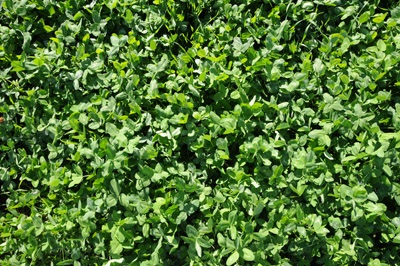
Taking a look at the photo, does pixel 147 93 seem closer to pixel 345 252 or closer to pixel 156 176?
pixel 156 176

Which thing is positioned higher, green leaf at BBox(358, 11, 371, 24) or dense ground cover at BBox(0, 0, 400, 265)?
green leaf at BBox(358, 11, 371, 24)

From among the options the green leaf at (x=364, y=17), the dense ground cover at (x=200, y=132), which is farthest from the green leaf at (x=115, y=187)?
the green leaf at (x=364, y=17)

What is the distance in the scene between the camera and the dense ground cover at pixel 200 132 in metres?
2.22

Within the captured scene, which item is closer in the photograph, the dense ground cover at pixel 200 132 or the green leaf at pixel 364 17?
the dense ground cover at pixel 200 132

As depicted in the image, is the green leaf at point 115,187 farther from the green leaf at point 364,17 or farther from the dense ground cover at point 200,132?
the green leaf at point 364,17

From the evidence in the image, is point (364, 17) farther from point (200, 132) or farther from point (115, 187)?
point (115, 187)

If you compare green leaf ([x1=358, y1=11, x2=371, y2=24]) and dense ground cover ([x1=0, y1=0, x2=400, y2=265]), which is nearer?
dense ground cover ([x1=0, y1=0, x2=400, y2=265])

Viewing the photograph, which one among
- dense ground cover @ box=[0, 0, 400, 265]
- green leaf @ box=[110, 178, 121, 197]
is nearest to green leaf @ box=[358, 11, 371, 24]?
dense ground cover @ box=[0, 0, 400, 265]

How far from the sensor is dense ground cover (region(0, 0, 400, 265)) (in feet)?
7.29

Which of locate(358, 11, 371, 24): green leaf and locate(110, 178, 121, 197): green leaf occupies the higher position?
locate(358, 11, 371, 24): green leaf

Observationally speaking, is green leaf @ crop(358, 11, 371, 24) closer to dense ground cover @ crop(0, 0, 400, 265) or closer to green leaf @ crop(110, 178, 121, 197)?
dense ground cover @ crop(0, 0, 400, 265)

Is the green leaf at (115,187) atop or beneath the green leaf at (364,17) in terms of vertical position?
beneath

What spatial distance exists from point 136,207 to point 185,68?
0.73m

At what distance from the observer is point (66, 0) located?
2.62 m
